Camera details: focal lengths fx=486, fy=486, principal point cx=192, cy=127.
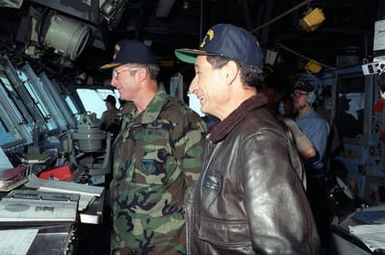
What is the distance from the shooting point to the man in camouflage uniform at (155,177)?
279 centimetres

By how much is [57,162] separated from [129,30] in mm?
4142

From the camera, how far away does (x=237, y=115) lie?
1.71 meters

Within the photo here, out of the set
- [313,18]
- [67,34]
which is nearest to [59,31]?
[67,34]

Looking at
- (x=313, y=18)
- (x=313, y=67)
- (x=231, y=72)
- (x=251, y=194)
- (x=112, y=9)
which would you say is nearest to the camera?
(x=251, y=194)

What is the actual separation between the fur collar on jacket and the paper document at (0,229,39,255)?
2.55 feet

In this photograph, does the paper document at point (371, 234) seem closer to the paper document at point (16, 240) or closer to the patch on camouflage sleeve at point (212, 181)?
the patch on camouflage sleeve at point (212, 181)

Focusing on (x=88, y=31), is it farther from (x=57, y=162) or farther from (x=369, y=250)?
(x=369, y=250)

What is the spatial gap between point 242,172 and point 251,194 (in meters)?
0.09

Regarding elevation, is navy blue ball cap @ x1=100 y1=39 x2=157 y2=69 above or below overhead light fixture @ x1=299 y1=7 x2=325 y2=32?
below

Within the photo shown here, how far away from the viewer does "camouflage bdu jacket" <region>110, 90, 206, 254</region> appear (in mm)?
2791

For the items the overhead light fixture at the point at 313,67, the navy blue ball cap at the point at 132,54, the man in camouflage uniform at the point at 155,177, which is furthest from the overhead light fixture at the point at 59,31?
the overhead light fixture at the point at 313,67

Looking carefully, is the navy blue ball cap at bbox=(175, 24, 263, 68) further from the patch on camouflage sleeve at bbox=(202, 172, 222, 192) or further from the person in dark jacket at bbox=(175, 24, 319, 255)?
the patch on camouflage sleeve at bbox=(202, 172, 222, 192)

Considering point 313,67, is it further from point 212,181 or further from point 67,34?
point 212,181

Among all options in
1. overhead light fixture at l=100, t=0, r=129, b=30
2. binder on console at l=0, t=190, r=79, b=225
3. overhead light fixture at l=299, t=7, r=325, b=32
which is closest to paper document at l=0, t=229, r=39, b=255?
binder on console at l=0, t=190, r=79, b=225
